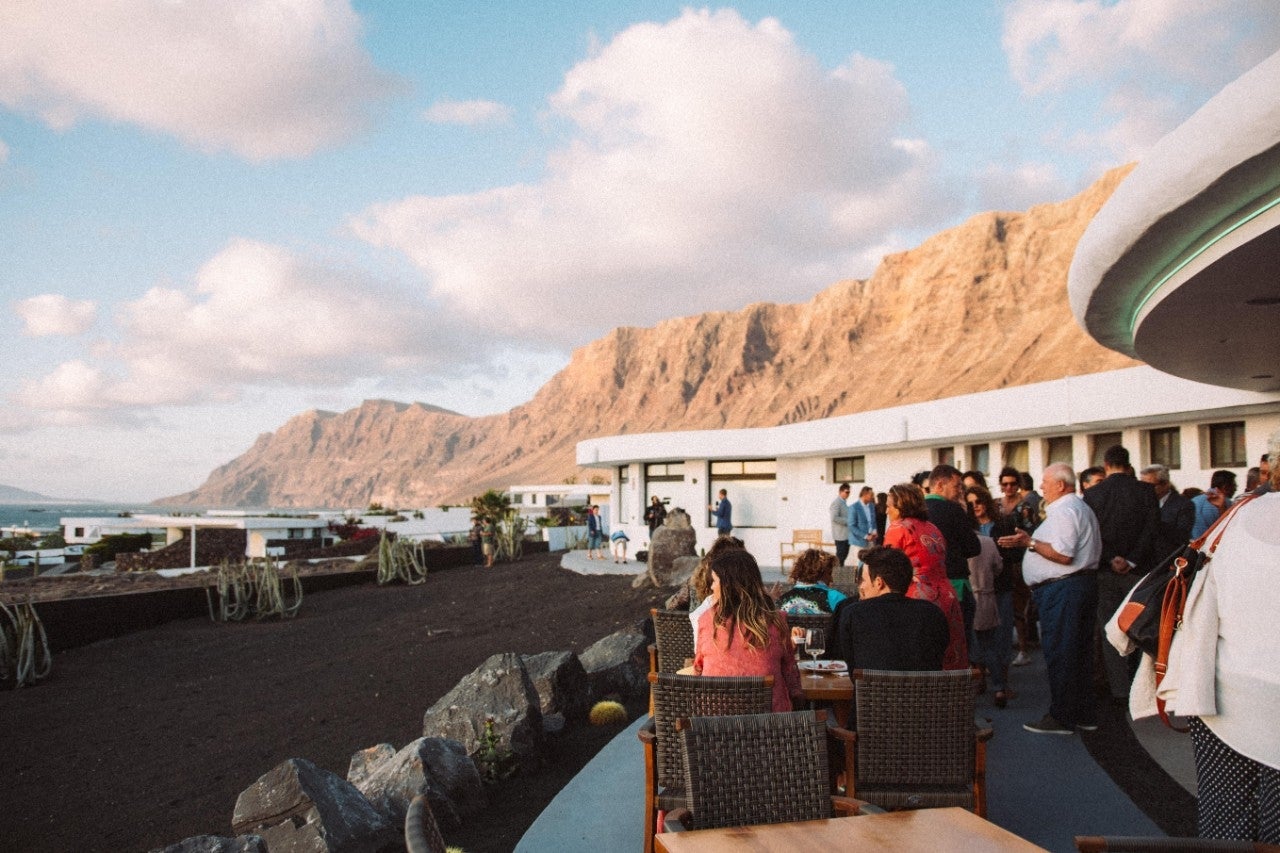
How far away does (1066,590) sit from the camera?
209 inches

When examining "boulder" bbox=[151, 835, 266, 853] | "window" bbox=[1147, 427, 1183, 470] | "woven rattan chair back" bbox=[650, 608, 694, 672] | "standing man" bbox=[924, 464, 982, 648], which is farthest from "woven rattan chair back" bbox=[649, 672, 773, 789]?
"window" bbox=[1147, 427, 1183, 470]

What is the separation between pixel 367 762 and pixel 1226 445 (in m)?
12.3

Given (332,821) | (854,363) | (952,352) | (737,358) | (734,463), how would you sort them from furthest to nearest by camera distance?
1. (737,358)
2. (854,363)
3. (952,352)
4. (734,463)
5. (332,821)

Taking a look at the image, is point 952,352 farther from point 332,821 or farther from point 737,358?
point 332,821

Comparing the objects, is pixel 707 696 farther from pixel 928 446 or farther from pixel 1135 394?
pixel 928 446

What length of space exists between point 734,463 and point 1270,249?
60.4 ft

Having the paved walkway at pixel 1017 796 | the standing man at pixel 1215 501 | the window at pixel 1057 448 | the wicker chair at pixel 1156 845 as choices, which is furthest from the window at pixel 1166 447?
the wicker chair at pixel 1156 845

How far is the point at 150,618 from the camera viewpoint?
1430 cm

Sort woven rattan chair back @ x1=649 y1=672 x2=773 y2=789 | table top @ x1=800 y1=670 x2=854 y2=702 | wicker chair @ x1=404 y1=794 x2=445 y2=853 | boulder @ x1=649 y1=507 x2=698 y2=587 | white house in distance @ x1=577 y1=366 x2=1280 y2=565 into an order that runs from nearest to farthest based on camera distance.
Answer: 1. wicker chair @ x1=404 y1=794 x2=445 y2=853
2. woven rattan chair back @ x1=649 y1=672 x2=773 y2=789
3. table top @ x1=800 y1=670 x2=854 y2=702
4. white house in distance @ x1=577 y1=366 x2=1280 y2=565
5. boulder @ x1=649 y1=507 x2=698 y2=587

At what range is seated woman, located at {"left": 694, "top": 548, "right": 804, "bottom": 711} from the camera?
3.67 m

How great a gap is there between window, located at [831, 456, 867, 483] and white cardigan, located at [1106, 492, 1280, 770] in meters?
17.6

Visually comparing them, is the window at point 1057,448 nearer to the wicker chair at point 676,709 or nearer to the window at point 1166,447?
the window at point 1166,447

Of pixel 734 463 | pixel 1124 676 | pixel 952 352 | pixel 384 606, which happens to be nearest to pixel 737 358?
pixel 952 352

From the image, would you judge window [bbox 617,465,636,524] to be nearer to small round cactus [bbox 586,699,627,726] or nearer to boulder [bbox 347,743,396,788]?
small round cactus [bbox 586,699,627,726]
